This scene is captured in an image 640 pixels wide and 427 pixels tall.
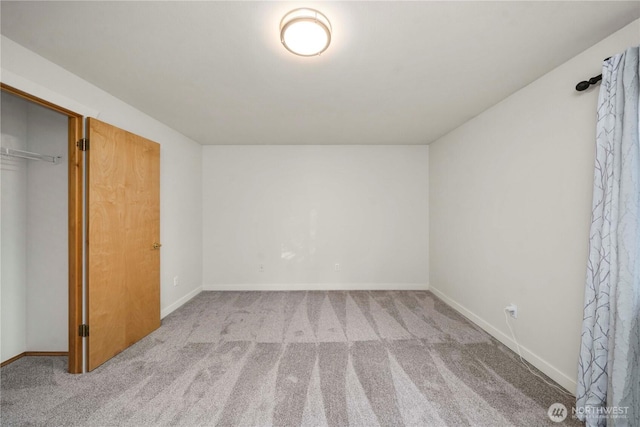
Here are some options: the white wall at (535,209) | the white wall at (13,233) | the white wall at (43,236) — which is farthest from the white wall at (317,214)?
the white wall at (13,233)

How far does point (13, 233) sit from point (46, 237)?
0.23m

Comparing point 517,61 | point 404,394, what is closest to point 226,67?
point 517,61

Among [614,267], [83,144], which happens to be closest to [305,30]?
[83,144]

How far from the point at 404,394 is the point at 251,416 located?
1.10 meters

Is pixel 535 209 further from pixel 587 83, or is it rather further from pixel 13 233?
pixel 13 233

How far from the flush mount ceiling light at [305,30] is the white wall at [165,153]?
188 centimetres

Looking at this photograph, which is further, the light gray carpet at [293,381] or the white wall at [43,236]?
the white wall at [43,236]

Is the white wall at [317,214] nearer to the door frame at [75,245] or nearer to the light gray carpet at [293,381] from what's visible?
the light gray carpet at [293,381]

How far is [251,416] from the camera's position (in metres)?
1.54

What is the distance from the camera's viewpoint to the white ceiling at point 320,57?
1.31 meters

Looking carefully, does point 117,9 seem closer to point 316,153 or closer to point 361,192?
point 316,153

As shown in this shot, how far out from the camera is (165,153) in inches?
122

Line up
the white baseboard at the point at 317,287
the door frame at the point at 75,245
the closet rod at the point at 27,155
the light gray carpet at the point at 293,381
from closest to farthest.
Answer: the light gray carpet at the point at 293,381 < the closet rod at the point at 27,155 < the door frame at the point at 75,245 < the white baseboard at the point at 317,287

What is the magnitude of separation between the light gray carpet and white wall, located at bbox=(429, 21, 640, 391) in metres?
0.39
